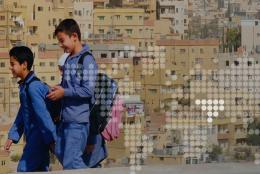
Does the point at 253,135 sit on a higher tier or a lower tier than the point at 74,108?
lower

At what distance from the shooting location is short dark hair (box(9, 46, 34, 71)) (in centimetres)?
362

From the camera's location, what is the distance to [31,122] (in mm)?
3494

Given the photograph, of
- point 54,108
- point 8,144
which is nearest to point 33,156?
point 8,144

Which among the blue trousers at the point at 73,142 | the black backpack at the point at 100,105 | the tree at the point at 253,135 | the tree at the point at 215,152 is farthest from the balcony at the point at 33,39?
the tree at the point at 253,135

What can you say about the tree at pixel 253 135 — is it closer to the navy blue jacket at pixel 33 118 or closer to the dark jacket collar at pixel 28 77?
Answer: the navy blue jacket at pixel 33 118

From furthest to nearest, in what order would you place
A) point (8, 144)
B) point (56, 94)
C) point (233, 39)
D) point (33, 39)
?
point (233, 39), point (33, 39), point (8, 144), point (56, 94)

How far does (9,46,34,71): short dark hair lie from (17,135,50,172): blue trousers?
0.36 metres

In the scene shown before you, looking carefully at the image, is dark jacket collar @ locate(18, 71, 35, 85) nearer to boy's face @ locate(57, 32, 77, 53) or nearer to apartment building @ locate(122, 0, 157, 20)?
boy's face @ locate(57, 32, 77, 53)

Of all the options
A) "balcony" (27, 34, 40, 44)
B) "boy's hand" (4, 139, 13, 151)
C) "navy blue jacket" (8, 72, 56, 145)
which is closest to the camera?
"navy blue jacket" (8, 72, 56, 145)

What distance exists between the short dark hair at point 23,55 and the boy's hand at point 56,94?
0.65 feet

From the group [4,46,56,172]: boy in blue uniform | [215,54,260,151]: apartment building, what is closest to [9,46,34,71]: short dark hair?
Result: [4,46,56,172]: boy in blue uniform

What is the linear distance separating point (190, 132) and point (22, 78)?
969mm

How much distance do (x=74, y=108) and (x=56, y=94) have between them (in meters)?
0.12

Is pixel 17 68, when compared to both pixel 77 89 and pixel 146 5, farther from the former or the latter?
pixel 146 5
